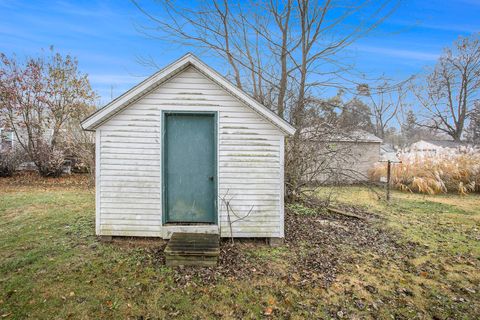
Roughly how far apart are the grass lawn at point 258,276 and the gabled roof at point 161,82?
2.40m

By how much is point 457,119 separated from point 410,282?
2873 centimetres

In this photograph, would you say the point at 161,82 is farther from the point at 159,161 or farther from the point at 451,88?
the point at 451,88

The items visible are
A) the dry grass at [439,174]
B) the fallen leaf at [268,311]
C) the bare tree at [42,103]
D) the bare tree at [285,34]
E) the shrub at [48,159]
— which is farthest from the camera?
the bare tree at [42,103]

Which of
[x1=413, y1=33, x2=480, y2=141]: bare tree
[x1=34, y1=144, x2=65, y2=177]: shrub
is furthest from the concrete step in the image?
[x1=413, y1=33, x2=480, y2=141]: bare tree

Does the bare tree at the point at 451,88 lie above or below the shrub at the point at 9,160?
above

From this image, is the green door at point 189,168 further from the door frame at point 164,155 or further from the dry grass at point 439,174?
the dry grass at point 439,174

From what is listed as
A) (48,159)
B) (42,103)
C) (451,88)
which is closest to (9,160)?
(48,159)

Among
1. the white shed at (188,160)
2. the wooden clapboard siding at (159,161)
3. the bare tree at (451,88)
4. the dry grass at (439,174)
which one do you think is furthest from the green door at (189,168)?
the bare tree at (451,88)

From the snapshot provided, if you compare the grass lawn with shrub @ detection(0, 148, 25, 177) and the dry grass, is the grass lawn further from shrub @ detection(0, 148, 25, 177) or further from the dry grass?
shrub @ detection(0, 148, 25, 177)

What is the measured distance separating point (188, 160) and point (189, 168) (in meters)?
0.16

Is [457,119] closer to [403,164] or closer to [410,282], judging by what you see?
[403,164]

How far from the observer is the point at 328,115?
7.95 meters

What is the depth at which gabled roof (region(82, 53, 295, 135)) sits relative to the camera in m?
4.76

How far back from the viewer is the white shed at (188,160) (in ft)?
16.3
